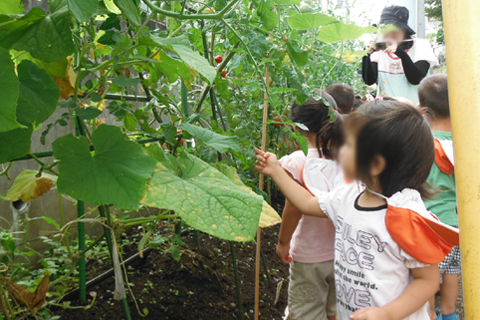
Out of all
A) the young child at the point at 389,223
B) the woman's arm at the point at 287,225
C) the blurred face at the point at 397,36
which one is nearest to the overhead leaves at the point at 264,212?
the young child at the point at 389,223

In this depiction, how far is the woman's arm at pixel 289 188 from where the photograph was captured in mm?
1465

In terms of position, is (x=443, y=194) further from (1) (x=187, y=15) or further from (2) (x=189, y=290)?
(1) (x=187, y=15)

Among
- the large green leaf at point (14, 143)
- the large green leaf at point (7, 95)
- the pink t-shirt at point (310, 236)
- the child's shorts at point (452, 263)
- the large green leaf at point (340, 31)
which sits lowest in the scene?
the child's shorts at point (452, 263)

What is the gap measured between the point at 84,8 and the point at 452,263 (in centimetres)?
217

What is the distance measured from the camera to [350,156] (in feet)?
3.70

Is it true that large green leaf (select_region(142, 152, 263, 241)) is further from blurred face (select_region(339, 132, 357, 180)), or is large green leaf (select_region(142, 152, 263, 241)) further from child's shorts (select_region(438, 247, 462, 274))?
child's shorts (select_region(438, 247, 462, 274))

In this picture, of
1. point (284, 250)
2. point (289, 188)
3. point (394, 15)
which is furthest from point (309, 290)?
point (394, 15)

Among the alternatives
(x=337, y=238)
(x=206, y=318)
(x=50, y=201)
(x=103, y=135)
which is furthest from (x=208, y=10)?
(x=50, y=201)

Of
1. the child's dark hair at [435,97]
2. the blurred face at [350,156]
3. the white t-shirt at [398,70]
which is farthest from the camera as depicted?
the white t-shirt at [398,70]

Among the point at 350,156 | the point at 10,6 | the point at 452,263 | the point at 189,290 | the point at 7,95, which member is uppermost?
the point at 10,6

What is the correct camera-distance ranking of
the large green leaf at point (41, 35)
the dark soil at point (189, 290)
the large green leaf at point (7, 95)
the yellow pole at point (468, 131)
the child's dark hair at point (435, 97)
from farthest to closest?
the child's dark hair at point (435, 97) → the dark soil at point (189, 290) → the large green leaf at point (41, 35) → the large green leaf at point (7, 95) → the yellow pole at point (468, 131)

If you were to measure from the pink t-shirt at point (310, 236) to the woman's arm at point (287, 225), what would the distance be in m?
0.04

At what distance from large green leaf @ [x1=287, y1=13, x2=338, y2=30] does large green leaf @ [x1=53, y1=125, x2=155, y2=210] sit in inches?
23.9

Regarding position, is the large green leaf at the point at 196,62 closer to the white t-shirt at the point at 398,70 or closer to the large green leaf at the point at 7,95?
the large green leaf at the point at 7,95
